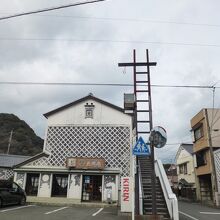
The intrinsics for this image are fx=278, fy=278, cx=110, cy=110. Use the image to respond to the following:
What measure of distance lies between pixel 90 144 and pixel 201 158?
41.3ft

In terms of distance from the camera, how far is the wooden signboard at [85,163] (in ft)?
69.0

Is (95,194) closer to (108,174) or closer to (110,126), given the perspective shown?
(108,174)

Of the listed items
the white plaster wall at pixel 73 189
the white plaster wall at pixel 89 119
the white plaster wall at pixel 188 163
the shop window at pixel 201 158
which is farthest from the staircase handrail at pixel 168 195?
the white plaster wall at pixel 188 163

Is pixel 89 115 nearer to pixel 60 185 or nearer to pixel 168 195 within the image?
pixel 60 185

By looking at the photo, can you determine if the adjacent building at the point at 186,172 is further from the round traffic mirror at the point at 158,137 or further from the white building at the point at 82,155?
the round traffic mirror at the point at 158,137

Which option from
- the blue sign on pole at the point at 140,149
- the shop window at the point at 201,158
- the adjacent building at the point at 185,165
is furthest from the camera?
the adjacent building at the point at 185,165

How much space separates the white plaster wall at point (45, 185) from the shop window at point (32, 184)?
1.64ft

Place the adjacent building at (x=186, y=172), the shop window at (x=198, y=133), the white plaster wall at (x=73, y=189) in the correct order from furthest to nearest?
the adjacent building at (x=186, y=172) < the shop window at (x=198, y=133) < the white plaster wall at (x=73, y=189)

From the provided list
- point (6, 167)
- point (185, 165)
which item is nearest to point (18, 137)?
point (6, 167)

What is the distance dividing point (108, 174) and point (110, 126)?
403cm

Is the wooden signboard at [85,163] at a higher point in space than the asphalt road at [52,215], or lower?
higher

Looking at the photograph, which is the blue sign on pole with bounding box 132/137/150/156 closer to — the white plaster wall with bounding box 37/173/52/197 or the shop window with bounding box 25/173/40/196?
the white plaster wall with bounding box 37/173/52/197

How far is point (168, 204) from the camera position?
38.0 ft

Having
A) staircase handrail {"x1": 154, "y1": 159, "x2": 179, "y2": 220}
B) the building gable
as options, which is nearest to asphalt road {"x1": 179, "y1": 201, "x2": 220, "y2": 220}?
staircase handrail {"x1": 154, "y1": 159, "x2": 179, "y2": 220}
